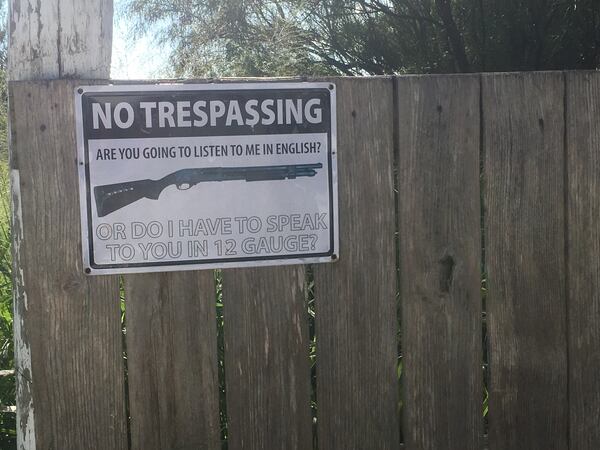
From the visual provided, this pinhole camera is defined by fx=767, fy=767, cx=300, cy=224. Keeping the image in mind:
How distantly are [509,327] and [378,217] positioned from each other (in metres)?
0.60

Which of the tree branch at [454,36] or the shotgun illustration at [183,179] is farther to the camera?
the tree branch at [454,36]

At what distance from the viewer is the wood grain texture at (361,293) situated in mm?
2496

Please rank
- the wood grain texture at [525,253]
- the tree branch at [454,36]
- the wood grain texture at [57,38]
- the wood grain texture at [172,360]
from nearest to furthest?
the wood grain texture at [57,38] < the wood grain texture at [172,360] < the wood grain texture at [525,253] < the tree branch at [454,36]

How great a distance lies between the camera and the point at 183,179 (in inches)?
94.5

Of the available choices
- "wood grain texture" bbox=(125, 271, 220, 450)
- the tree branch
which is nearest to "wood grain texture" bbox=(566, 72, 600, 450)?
"wood grain texture" bbox=(125, 271, 220, 450)

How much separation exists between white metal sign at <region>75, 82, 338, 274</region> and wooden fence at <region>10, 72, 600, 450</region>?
0.18ft

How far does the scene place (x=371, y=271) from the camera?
2533 millimetres

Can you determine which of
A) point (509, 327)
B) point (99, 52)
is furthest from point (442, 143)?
point (99, 52)

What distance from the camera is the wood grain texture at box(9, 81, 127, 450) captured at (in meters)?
2.35

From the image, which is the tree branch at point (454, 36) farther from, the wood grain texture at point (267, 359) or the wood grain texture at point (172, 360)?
the wood grain texture at point (172, 360)

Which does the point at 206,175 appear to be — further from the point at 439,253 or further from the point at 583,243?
the point at 583,243

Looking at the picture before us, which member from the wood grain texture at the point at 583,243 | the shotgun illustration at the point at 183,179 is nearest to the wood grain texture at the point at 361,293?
the shotgun illustration at the point at 183,179

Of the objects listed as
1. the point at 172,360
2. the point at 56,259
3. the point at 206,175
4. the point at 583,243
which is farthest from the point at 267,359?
the point at 583,243

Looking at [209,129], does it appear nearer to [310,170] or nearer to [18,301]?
[310,170]
